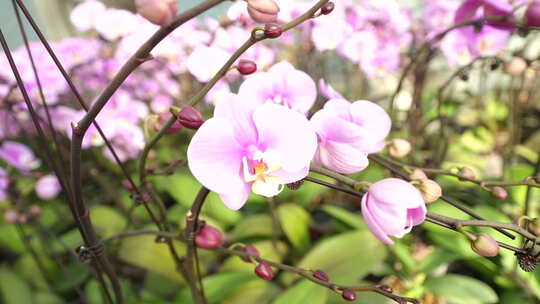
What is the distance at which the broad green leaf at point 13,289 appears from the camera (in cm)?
66

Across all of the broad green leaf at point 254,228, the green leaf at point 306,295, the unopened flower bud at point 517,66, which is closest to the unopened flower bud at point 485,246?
the green leaf at point 306,295

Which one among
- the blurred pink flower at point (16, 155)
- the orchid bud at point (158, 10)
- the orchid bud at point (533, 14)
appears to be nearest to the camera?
the orchid bud at point (158, 10)

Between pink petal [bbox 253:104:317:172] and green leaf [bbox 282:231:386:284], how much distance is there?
0.37m

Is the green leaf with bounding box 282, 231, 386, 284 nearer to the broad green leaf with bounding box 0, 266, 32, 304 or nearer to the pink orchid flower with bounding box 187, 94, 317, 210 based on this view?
the pink orchid flower with bounding box 187, 94, 317, 210

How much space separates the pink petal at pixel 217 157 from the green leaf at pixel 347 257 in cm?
36

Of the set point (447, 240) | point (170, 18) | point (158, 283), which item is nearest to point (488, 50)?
point (447, 240)

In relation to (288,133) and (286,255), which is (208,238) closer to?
(288,133)

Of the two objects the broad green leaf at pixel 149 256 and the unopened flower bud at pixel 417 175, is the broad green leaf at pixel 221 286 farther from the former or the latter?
the unopened flower bud at pixel 417 175

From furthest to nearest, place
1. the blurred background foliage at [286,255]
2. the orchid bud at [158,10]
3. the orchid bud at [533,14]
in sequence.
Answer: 1. the blurred background foliage at [286,255]
2. the orchid bud at [533,14]
3. the orchid bud at [158,10]

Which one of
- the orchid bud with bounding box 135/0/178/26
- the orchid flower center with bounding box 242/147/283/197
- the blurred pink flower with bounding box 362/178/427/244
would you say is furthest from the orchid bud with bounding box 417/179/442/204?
the orchid bud with bounding box 135/0/178/26

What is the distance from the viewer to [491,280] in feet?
2.19

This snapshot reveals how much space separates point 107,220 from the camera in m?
0.80

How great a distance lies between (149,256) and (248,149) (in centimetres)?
44

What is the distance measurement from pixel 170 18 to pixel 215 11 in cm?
133
